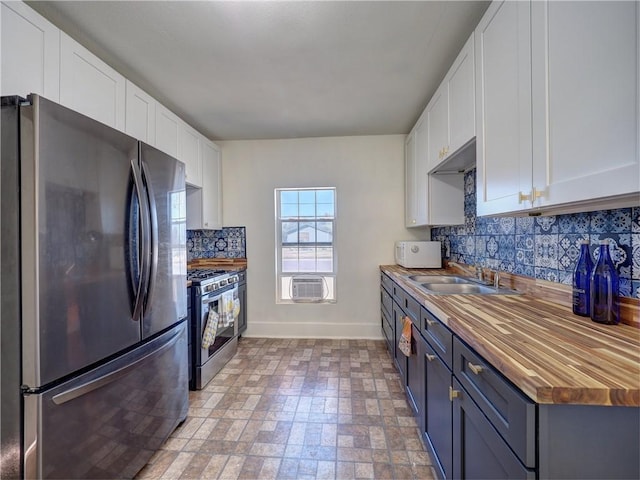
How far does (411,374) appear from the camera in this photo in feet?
6.27

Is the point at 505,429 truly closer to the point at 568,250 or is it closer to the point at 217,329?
the point at 568,250

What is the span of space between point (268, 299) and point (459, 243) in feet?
7.63

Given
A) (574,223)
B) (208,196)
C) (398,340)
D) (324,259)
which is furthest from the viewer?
(324,259)

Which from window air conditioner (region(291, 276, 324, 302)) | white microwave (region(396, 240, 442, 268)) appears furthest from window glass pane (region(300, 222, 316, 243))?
white microwave (region(396, 240, 442, 268))

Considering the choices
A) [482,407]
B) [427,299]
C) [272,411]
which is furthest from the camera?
[272,411]

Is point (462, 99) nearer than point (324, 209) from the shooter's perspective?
Yes

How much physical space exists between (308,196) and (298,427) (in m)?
2.53

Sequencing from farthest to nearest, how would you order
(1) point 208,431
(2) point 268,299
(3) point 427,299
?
(2) point 268,299, (1) point 208,431, (3) point 427,299

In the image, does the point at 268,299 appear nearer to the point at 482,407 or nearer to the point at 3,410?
the point at 3,410

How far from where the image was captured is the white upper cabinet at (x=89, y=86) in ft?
4.93

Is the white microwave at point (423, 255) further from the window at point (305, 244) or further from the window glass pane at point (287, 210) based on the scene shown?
the window glass pane at point (287, 210)

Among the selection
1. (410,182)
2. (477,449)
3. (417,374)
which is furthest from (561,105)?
(410,182)

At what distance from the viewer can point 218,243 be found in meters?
3.68

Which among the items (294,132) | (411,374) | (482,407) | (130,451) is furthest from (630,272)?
(294,132)
